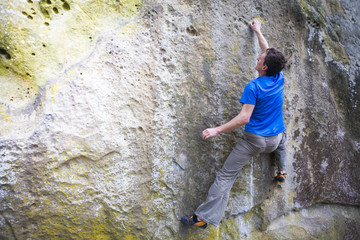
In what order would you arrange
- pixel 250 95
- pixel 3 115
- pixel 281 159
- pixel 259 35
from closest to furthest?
1. pixel 3 115
2. pixel 250 95
3. pixel 259 35
4. pixel 281 159

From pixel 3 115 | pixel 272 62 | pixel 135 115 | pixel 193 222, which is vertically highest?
pixel 272 62

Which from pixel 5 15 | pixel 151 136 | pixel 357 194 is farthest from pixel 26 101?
pixel 357 194

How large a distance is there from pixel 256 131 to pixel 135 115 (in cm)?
113

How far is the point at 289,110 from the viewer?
3.20 m

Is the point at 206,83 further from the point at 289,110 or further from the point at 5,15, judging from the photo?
the point at 5,15

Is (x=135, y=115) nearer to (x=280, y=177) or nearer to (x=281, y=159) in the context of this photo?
(x=281, y=159)

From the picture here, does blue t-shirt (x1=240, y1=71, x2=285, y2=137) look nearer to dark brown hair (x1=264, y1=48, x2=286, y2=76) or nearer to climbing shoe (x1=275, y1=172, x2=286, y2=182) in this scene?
dark brown hair (x1=264, y1=48, x2=286, y2=76)

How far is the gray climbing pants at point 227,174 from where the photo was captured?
2461 mm

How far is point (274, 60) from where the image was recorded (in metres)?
2.32

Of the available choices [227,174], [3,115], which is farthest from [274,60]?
[3,115]

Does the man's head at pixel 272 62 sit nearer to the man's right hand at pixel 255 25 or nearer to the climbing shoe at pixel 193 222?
the man's right hand at pixel 255 25

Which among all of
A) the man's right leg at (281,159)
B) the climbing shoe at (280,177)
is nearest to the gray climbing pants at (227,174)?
the man's right leg at (281,159)

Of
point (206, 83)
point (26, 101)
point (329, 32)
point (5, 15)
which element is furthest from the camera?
point (329, 32)

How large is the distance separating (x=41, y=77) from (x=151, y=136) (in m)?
1.02
